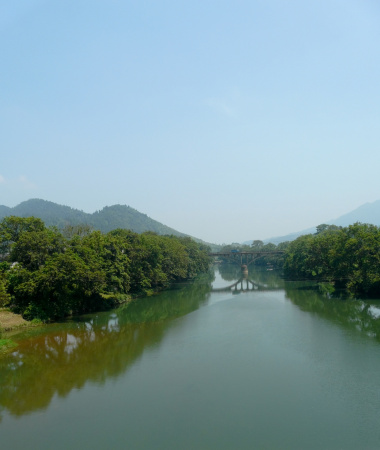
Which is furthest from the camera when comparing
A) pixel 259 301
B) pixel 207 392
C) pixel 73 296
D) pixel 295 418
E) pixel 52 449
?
pixel 259 301

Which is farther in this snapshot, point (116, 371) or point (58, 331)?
point (58, 331)

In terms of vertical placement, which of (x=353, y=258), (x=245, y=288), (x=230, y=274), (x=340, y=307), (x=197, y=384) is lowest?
(x=197, y=384)

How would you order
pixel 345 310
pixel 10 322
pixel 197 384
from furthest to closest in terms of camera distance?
pixel 345 310, pixel 10 322, pixel 197 384

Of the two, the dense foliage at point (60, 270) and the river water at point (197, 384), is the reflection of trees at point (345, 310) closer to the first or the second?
the river water at point (197, 384)

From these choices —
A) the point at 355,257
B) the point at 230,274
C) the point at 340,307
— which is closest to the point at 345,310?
the point at 340,307

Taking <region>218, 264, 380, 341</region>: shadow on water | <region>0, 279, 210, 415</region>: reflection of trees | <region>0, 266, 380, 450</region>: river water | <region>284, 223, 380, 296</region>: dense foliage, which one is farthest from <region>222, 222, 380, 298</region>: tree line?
<region>0, 279, 210, 415</region>: reflection of trees

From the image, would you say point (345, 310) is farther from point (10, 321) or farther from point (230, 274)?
point (230, 274)

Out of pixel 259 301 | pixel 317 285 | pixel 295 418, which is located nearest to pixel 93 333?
pixel 295 418

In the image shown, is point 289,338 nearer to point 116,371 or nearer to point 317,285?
point 116,371
